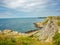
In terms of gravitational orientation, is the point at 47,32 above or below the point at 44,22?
below

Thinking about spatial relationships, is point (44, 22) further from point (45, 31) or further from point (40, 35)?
point (40, 35)

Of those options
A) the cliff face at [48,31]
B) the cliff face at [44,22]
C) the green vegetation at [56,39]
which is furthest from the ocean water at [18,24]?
the green vegetation at [56,39]

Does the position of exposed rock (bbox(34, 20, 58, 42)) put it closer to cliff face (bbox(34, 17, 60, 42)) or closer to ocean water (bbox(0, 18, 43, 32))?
cliff face (bbox(34, 17, 60, 42))

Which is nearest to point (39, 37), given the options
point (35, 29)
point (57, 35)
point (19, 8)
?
point (35, 29)

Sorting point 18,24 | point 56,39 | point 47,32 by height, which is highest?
point 18,24

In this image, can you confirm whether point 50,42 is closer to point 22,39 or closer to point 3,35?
point 22,39

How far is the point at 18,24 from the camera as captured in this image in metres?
3.53

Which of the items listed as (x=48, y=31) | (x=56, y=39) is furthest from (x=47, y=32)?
(x=56, y=39)

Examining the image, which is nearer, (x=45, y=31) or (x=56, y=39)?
(x=56, y=39)

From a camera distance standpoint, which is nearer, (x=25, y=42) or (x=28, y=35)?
(x=25, y=42)

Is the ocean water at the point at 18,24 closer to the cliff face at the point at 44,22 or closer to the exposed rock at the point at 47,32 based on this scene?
the cliff face at the point at 44,22

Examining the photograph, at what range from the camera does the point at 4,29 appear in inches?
135

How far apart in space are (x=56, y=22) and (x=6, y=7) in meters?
1.27

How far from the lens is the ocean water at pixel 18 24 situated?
11.3 ft
